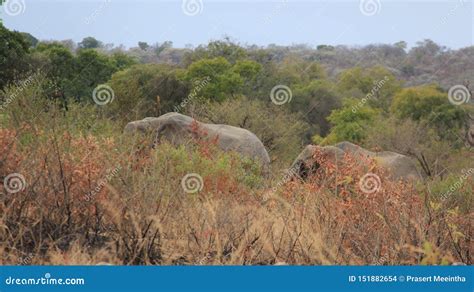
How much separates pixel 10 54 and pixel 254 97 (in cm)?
1710

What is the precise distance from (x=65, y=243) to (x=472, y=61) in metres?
130

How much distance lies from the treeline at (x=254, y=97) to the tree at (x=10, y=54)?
5 centimetres

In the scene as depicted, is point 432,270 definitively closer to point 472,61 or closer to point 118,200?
point 118,200

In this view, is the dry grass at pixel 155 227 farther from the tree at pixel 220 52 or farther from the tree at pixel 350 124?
the tree at pixel 220 52

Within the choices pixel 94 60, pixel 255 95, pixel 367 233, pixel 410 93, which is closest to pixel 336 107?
pixel 410 93

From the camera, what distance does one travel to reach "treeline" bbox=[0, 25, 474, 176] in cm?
2955

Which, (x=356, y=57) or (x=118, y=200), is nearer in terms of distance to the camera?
(x=118, y=200)

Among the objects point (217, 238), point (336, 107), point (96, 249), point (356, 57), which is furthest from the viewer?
point (356, 57)

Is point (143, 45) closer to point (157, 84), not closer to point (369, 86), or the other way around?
point (369, 86)

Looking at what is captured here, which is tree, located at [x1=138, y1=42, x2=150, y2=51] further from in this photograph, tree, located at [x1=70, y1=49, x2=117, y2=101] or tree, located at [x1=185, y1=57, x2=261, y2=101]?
tree, located at [x1=185, y1=57, x2=261, y2=101]

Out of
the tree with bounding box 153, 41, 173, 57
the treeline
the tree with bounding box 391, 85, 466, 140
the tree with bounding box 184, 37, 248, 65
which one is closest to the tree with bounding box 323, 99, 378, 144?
the treeline

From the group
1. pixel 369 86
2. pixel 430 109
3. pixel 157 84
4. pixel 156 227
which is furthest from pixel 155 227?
pixel 369 86

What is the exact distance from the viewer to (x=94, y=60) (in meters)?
49.0

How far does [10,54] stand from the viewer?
117 feet
